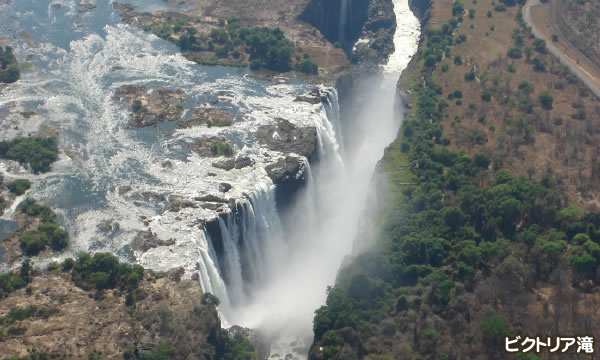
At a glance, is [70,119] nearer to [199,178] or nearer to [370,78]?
[199,178]

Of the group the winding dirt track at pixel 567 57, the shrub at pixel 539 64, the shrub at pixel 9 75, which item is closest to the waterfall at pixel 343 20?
the winding dirt track at pixel 567 57

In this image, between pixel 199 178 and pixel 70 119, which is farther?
pixel 70 119

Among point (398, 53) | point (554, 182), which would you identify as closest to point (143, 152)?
point (554, 182)

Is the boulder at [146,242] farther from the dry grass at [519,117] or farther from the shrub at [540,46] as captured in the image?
the shrub at [540,46]

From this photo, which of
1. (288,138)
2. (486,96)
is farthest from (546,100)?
(288,138)

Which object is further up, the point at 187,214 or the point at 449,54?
the point at 449,54
